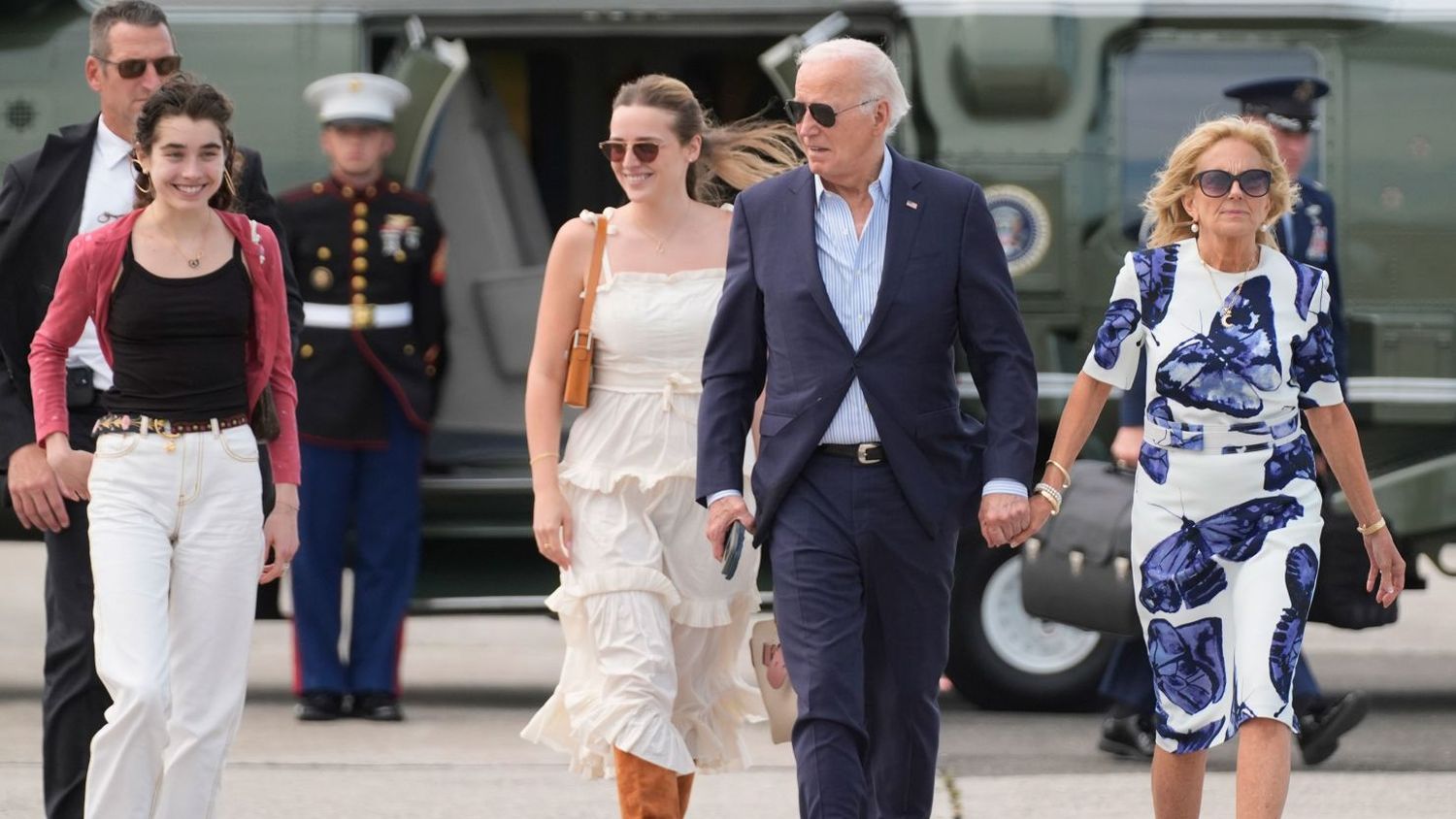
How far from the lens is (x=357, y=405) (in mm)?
7844

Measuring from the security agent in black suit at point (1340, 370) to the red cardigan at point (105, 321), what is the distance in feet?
8.25

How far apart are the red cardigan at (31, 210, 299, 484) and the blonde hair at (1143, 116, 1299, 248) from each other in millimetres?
1847

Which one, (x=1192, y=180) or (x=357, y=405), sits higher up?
(x=1192, y=180)

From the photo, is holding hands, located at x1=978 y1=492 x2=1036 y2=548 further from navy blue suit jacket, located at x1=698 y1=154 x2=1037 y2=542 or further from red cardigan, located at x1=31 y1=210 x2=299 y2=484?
red cardigan, located at x1=31 y1=210 x2=299 y2=484

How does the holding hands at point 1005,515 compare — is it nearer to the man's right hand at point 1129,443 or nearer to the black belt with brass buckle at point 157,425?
the black belt with brass buckle at point 157,425

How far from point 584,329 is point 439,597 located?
3.13 meters

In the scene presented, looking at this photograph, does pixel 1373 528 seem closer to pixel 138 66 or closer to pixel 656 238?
pixel 656 238

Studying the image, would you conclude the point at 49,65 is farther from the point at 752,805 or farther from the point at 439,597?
the point at 752,805

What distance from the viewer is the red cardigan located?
4.65m

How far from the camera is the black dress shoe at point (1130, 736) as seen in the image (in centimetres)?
692

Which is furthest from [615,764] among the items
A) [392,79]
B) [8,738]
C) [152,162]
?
[392,79]

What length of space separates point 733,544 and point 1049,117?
11.1ft

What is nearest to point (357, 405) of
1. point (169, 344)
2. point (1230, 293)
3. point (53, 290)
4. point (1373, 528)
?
point (53, 290)

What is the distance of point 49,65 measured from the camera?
25.5ft
